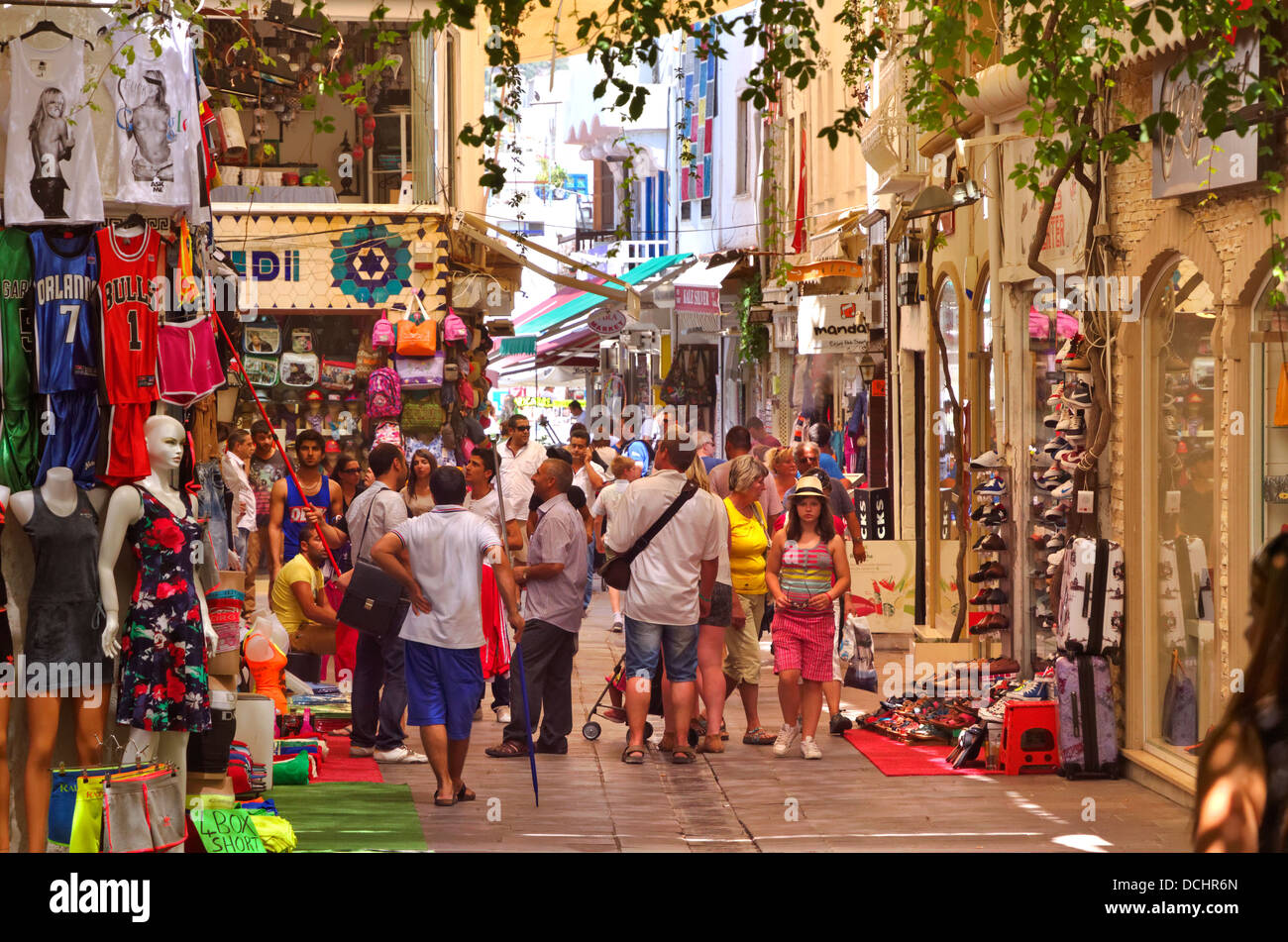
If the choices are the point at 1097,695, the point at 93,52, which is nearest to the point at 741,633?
the point at 1097,695

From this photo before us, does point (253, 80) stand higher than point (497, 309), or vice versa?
point (253, 80)

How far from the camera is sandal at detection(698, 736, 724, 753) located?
439 inches

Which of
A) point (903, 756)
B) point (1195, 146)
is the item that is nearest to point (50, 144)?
point (1195, 146)

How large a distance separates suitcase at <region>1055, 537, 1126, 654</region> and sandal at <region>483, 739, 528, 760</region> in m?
3.54

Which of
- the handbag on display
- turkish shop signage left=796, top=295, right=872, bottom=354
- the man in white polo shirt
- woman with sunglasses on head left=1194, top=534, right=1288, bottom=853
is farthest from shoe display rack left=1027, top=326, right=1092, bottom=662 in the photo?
the handbag on display

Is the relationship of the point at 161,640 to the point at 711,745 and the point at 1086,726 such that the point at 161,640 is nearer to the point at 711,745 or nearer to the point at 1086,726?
the point at 711,745

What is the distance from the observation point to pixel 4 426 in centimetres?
802

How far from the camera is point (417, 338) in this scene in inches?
864

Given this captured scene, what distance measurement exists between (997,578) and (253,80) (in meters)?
13.3

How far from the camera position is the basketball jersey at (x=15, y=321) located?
8078 mm

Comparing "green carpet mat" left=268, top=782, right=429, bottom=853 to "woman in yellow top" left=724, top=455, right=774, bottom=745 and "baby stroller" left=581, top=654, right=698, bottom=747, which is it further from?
"woman in yellow top" left=724, top=455, right=774, bottom=745

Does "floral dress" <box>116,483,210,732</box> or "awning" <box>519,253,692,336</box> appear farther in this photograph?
"awning" <box>519,253,692,336</box>

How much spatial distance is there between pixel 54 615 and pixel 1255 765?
19.8 feet
